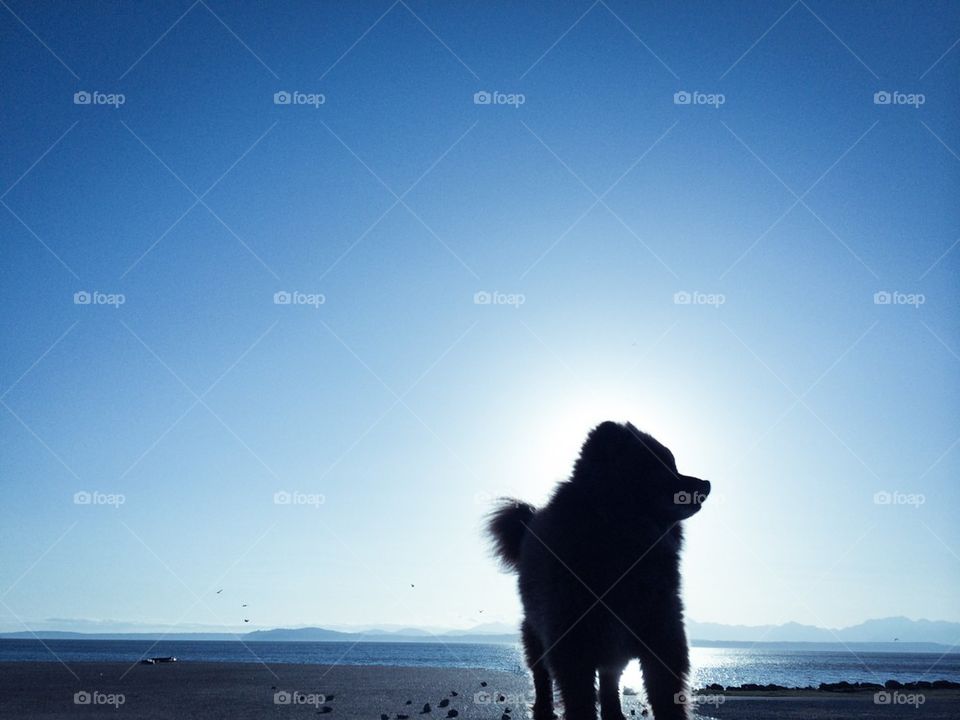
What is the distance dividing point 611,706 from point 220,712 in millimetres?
6565

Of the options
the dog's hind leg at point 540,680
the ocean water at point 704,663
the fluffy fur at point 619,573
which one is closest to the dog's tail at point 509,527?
the dog's hind leg at point 540,680

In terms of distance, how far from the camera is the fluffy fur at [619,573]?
5152 millimetres

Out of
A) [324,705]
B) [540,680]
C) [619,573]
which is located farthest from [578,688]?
[324,705]

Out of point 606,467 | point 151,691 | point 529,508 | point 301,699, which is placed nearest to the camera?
point 606,467

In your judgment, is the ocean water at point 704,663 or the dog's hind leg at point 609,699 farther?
the ocean water at point 704,663

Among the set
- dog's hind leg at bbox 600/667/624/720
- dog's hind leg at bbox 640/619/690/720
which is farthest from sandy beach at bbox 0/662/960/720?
dog's hind leg at bbox 640/619/690/720

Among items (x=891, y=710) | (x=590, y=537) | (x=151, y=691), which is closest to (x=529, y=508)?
(x=590, y=537)

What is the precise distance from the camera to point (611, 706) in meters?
7.10

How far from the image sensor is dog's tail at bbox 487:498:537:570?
766 cm

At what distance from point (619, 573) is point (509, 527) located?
2.69 metres

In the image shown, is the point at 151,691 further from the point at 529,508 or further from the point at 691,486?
the point at 691,486

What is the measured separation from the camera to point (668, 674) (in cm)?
513

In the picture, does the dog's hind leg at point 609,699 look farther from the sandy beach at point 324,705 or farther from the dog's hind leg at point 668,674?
the sandy beach at point 324,705

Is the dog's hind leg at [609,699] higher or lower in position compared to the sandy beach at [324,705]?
higher
